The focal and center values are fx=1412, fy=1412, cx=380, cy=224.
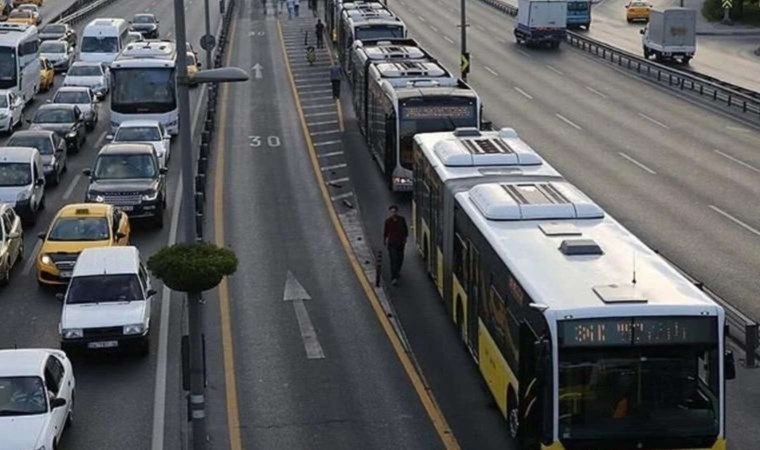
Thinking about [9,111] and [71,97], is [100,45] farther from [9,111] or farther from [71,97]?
[9,111]

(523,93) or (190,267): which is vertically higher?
(190,267)

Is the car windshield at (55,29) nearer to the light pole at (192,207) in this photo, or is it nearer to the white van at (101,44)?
the white van at (101,44)

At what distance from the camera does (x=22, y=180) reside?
35219 millimetres

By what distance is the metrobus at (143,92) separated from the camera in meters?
47.2

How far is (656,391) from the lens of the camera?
640 inches

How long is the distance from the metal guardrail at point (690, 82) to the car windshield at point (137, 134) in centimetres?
2280

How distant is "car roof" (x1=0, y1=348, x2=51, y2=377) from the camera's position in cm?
1962

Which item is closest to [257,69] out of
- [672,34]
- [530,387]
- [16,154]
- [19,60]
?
[19,60]

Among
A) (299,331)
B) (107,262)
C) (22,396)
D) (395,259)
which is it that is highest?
(22,396)

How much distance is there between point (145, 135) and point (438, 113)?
1038 centimetres

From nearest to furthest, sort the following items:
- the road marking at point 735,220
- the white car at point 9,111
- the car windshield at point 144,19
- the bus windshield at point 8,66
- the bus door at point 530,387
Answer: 1. the bus door at point 530,387
2. the road marking at point 735,220
3. the white car at point 9,111
4. the bus windshield at point 8,66
5. the car windshield at point 144,19

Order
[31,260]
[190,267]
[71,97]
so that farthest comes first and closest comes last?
[71,97], [31,260], [190,267]

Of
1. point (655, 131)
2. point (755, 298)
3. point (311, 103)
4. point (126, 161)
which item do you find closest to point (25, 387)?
point (755, 298)

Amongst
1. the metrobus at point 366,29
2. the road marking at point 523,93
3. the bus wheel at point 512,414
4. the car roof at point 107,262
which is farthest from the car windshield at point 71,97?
the bus wheel at point 512,414
